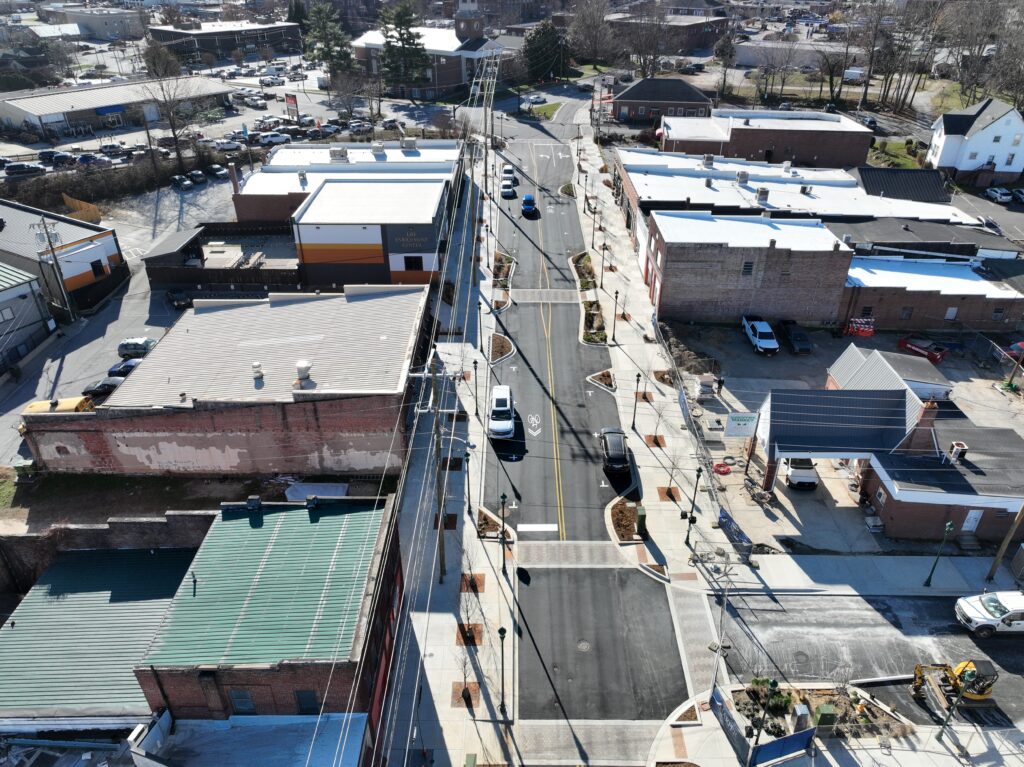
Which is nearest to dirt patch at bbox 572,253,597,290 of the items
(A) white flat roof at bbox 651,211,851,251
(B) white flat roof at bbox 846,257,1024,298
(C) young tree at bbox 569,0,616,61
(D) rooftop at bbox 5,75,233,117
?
(A) white flat roof at bbox 651,211,851,251

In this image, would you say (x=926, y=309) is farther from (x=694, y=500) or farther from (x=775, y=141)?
(x=775, y=141)

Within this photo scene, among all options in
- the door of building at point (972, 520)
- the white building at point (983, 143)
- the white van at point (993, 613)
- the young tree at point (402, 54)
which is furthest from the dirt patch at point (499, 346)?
the young tree at point (402, 54)

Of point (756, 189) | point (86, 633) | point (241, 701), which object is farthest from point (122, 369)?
point (756, 189)

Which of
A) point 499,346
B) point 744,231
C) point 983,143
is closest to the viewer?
point 499,346

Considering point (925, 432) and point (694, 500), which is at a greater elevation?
point (925, 432)

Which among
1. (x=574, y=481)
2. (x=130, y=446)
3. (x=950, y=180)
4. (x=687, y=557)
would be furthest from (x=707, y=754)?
(x=950, y=180)

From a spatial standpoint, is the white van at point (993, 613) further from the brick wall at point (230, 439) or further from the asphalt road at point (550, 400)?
the brick wall at point (230, 439)
